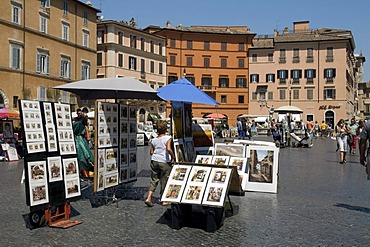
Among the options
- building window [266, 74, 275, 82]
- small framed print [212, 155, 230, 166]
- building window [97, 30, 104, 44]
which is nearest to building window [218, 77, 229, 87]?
building window [266, 74, 275, 82]

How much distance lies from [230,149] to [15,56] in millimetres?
31934

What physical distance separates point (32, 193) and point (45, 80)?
37.5 metres

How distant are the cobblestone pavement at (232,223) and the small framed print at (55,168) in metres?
0.79

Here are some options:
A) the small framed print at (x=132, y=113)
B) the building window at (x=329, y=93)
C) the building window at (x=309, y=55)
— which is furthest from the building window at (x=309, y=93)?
the small framed print at (x=132, y=113)

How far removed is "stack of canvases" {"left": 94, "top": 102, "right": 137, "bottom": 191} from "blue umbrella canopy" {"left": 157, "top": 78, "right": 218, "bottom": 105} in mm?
853

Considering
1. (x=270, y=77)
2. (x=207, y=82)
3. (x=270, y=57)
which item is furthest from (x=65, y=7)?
(x=270, y=77)

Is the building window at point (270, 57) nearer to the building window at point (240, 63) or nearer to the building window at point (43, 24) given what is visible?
the building window at point (240, 63)

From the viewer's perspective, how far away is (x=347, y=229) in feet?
23.7

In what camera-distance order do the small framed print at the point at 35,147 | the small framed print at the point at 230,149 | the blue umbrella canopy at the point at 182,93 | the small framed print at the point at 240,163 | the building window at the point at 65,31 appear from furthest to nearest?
the building window at the point at 65,31 < the small framed print at the point at 230,149 < the small framed print at the point at 240,163 < the blue umbrella canopy at the point at 182,93 < the small framed print at the point at 35,147

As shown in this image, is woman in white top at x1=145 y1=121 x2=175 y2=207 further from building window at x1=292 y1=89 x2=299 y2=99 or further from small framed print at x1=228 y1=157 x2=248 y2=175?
building window at x1=292 y1=89 x2=299 y2=99

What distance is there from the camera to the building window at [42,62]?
41.4 meters

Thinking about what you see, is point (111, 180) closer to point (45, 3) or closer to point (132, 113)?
point (132, 113)

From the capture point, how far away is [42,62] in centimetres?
4206

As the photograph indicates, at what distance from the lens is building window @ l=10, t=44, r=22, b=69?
37.9 m
